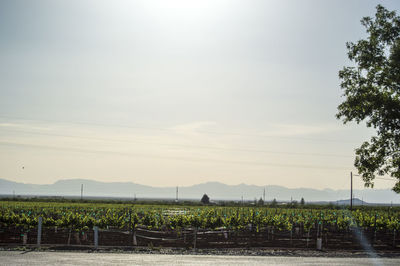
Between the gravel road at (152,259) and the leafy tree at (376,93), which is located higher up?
the leafy tree at (376,93)

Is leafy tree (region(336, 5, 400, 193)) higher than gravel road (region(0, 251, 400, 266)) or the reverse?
higher

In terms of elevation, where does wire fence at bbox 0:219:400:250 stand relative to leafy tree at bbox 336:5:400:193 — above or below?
below

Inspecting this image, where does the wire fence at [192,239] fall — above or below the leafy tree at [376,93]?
below

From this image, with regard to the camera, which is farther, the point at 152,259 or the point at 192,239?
the point at 192,239

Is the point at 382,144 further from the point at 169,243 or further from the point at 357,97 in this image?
the point at 169,243

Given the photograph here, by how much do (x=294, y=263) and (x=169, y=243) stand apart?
11040mm

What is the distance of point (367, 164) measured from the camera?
30.4 m

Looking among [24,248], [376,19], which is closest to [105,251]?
[24,248]

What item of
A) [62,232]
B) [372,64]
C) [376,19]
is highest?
[376,19]

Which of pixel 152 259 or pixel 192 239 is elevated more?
pixel 152 259

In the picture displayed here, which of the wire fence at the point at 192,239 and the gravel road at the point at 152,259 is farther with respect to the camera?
the wire fence at the point at 192,239

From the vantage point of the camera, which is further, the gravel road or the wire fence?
the wire fence

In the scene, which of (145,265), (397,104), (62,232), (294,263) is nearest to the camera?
(145,265)

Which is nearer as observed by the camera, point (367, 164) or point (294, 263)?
point (294, 263)
